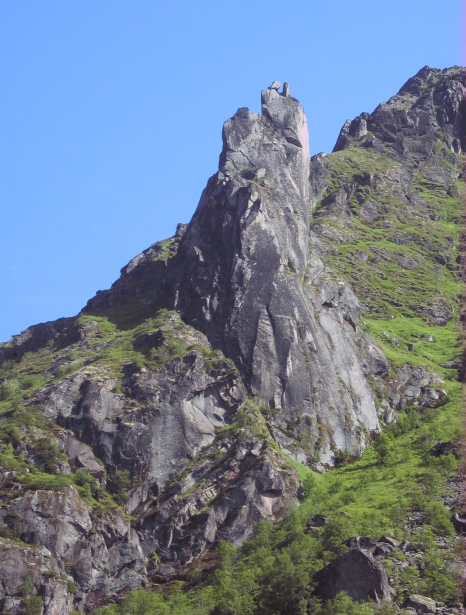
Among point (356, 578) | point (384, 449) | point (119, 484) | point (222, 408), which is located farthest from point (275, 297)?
point (356, 578)

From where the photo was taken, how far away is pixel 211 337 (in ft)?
453

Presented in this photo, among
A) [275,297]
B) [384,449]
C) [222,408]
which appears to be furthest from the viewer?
[275,297]

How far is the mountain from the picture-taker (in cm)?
10638

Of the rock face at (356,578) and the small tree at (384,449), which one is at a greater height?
the small tree at (384,449)

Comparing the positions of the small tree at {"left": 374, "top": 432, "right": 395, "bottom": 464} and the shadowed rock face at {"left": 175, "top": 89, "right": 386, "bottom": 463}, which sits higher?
the shadowed rock face at {"left": 175, "top": 89, "right": 386, "bottom": 463}

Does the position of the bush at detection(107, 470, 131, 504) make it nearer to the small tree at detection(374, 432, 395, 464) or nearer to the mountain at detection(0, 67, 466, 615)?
the mountain at detection(0, 67, 466, 615)

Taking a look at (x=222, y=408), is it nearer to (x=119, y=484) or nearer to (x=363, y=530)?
(x=119, y=484)

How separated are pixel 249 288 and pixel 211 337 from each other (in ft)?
26.4

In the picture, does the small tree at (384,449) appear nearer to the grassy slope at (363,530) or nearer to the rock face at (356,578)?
the grassy slope at (363,530)

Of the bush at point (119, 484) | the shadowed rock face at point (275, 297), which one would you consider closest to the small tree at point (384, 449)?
the shadowed rock face at point (275, 297)

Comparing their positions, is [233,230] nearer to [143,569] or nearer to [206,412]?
[206,412]

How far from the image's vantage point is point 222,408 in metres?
126

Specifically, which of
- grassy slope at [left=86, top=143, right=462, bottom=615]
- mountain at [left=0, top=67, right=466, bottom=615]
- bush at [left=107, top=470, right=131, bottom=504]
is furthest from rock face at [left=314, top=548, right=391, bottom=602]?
bush at [left=107, top=470, right=131, bottom=504]

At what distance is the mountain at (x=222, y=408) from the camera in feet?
349
